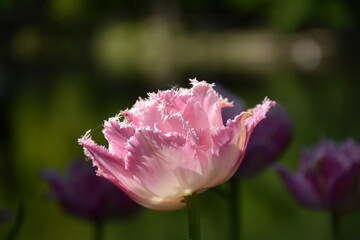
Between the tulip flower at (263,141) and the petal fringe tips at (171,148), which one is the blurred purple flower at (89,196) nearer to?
the tulip flower at (263,141)

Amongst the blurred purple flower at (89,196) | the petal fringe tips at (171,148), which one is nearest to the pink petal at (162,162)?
the petal fringe tips at (171,148)

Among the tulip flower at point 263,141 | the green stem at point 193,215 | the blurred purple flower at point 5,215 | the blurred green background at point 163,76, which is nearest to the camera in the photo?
the green stem at point 193,215

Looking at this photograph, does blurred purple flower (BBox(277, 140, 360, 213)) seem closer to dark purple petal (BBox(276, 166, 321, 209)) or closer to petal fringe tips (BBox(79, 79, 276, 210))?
dark purple petal (BBox(276, 166, 321, 209))

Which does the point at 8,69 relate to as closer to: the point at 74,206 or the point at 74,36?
the point at 74,36

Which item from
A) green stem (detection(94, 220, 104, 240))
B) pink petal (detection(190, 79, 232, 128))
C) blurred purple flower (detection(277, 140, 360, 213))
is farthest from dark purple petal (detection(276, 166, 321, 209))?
pink petal (detection(190, 79, 232, 128))

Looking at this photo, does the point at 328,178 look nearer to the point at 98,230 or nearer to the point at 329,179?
the point at 329,179

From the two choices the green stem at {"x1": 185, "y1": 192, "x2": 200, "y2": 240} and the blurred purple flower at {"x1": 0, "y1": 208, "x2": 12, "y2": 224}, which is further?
the blurred purple flower at {"x1": 0, "y1": 208, "x2": 12, "y2": 224}
